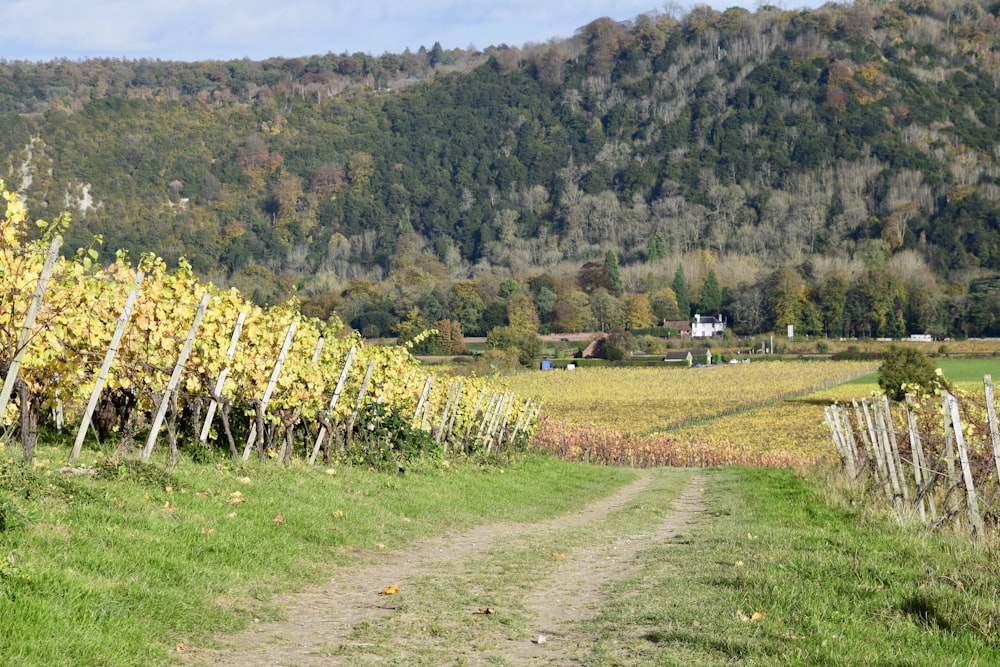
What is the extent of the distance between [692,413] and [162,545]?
61092 mm

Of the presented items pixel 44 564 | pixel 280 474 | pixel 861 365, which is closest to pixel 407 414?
pixel 280 474

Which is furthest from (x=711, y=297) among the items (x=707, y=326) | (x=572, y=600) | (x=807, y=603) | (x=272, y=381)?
(x=807, y=603)

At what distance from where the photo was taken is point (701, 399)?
76.8 metres

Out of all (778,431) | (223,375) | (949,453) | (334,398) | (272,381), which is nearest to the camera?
(949,453)

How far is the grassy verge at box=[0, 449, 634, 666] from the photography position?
6.63 m

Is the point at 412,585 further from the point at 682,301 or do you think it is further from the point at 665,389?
the point at 682,301

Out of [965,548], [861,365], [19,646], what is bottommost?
[861,365]

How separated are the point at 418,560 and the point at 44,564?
4.59 metres

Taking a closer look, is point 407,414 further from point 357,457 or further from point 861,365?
point 861,365

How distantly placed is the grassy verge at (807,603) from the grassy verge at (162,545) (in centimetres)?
283

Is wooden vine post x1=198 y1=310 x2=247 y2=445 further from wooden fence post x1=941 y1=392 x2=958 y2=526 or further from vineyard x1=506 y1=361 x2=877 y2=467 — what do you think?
vineyard x1=506 y1=361 x2=877 y2=467

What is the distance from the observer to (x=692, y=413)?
68.0 m

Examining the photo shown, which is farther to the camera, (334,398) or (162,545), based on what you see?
(334,398)

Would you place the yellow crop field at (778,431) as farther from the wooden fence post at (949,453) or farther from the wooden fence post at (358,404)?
the wooden fence post at (949,453)
